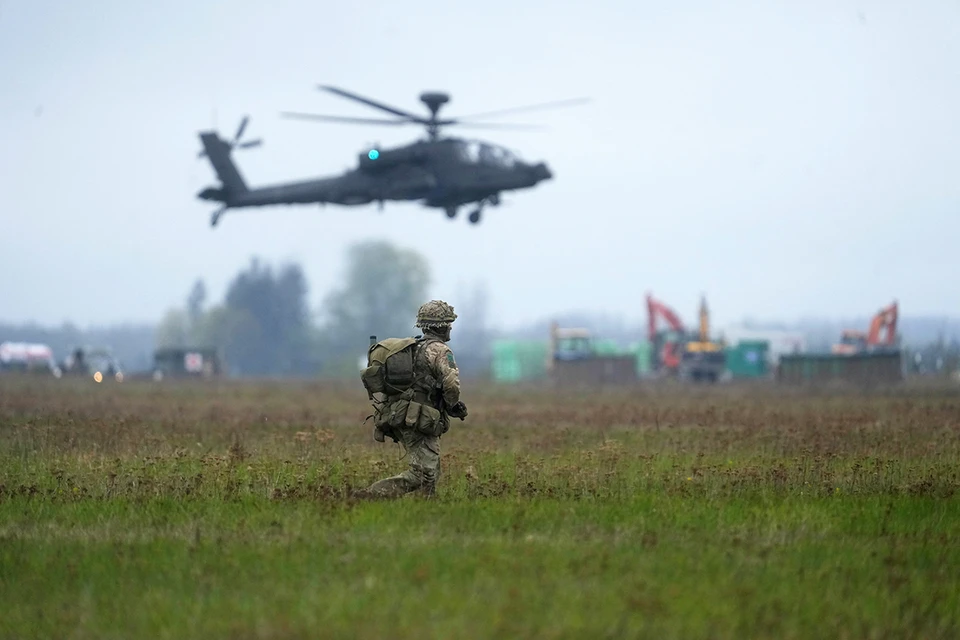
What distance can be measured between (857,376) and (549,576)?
41081 millimetres

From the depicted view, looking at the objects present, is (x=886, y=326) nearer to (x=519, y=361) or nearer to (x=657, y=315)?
(x=657, y=315)

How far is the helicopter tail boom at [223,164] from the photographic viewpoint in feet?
122

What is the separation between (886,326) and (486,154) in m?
42.5

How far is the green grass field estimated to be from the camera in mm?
7137

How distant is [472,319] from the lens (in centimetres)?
12300

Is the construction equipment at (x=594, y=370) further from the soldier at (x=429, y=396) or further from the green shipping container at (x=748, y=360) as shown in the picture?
the soldier at (x=429, y=396)

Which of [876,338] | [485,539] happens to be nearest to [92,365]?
[876,338]

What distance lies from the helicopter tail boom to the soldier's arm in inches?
1034

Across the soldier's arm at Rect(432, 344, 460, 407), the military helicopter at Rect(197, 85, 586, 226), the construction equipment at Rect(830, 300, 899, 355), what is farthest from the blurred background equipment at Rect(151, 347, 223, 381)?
the soldier's arm at Rect(432, 344, 460, 407)

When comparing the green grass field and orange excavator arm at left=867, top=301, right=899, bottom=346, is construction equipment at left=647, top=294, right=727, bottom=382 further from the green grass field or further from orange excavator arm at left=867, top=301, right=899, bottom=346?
the green grass field

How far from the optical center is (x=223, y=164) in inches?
1502

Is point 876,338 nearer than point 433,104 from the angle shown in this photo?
No

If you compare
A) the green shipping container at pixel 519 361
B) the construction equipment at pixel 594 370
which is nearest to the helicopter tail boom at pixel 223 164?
the construction equipment at pixel 594 370

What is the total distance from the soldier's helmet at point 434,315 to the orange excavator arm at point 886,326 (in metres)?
57.9
